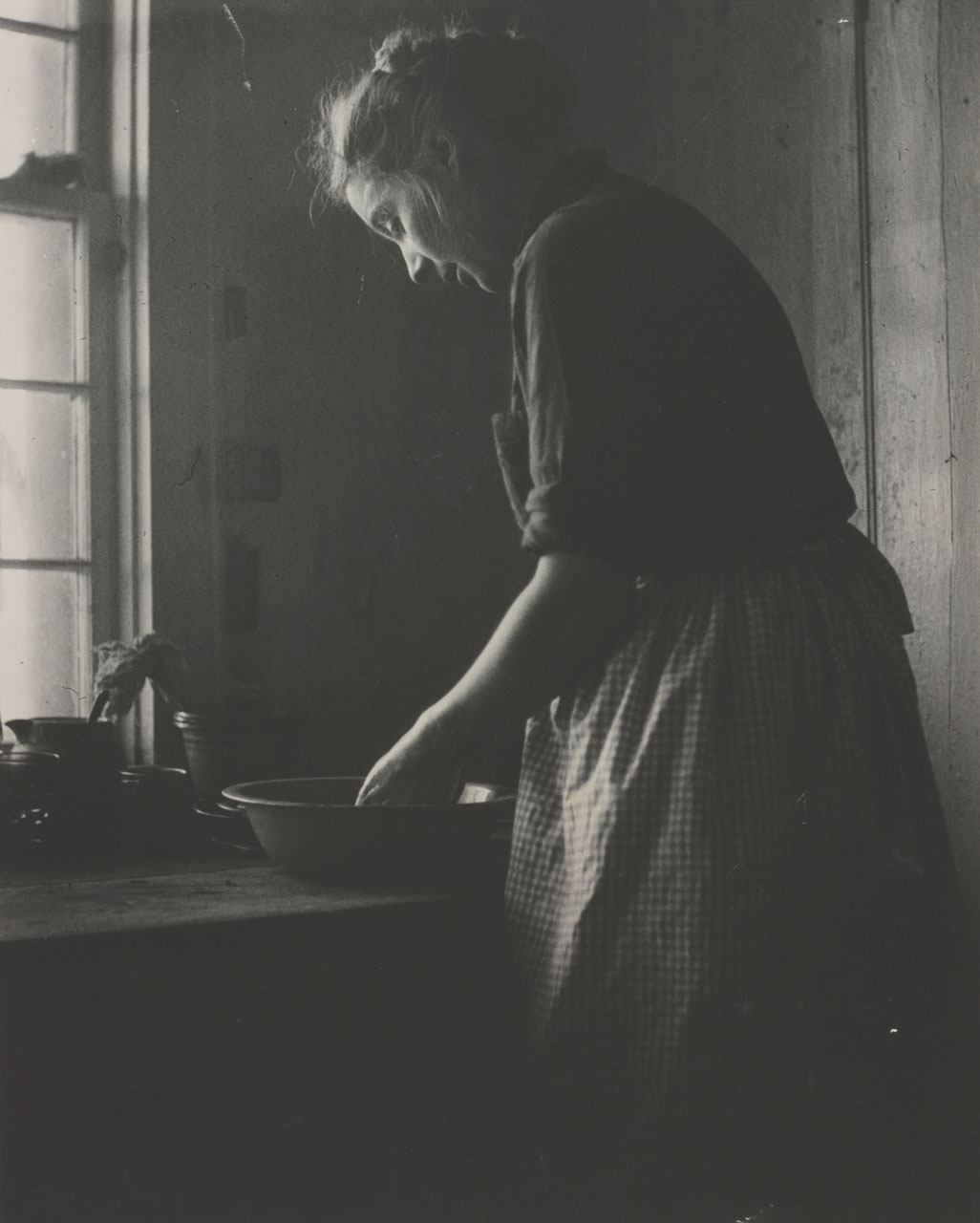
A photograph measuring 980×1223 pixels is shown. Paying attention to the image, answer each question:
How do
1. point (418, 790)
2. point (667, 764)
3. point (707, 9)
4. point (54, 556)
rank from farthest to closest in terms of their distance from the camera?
point (707, 9) < point (54, 556) < point (418, 790) < point (667, 764)

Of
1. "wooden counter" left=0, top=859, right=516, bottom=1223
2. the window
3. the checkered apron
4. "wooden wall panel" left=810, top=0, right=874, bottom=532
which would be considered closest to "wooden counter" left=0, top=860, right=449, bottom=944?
"wooden counter" left=0, top=859, right=516, bottom=1223

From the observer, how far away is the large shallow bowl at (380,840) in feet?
4.00

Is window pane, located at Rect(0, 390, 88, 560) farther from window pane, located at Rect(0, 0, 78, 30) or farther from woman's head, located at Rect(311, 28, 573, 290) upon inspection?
woman's head, located at Rect(311, 28, 573, 290)

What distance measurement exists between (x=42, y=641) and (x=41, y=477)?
25 centimetres

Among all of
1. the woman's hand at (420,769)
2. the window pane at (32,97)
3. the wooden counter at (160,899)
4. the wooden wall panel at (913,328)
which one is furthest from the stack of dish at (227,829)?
the window pane at (32,97)

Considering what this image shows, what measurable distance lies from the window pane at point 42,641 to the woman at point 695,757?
0.88 m

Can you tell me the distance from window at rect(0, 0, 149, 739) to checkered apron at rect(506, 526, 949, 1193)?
1036 millimetres

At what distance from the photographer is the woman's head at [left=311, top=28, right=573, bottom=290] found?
130cm

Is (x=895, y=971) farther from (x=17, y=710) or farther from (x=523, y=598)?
(x=17, y=710)

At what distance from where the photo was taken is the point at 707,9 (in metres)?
2.07

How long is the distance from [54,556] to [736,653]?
1191 mm

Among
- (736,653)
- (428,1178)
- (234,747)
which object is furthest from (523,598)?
(234,747)

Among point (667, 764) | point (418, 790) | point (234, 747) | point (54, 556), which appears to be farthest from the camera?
point (54, 556)

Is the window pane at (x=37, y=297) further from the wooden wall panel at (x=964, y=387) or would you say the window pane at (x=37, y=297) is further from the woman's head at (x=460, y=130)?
the wooden wall panel at (x=964, y=387)
